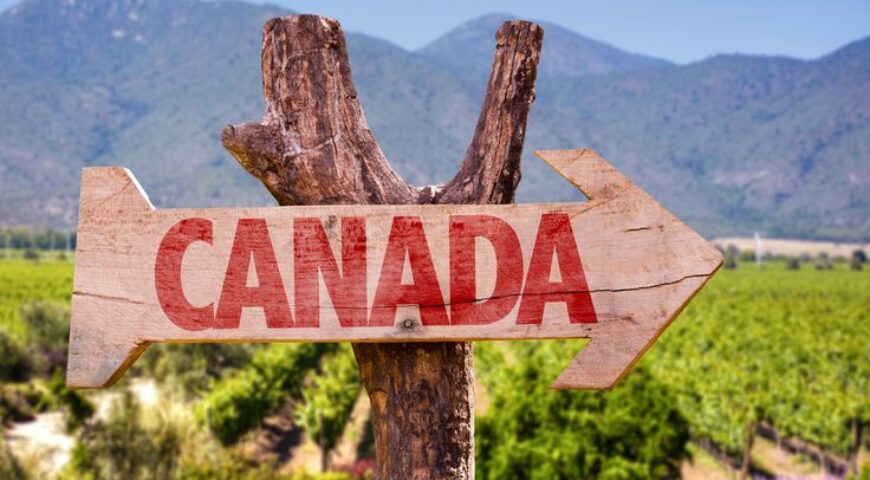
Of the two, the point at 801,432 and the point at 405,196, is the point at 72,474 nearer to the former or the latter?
the point at 405,196

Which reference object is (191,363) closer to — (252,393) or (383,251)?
(252,393)

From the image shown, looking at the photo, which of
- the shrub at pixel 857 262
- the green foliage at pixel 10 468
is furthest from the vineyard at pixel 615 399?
the shrub at pixel 857 262

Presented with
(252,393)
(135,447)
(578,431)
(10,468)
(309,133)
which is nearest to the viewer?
(309,133)

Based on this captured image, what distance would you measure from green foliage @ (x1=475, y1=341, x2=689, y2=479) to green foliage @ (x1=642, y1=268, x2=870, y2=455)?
9.54 feet

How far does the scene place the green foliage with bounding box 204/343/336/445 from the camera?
2398cm

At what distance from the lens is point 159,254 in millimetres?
2740

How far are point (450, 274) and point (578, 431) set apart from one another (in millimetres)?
16758

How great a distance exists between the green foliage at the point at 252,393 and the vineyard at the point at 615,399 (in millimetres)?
42

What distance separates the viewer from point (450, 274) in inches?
105

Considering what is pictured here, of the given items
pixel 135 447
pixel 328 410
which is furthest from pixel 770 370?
pixel 135 447

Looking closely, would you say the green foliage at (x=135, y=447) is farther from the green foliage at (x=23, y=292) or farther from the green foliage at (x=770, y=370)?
the green foliage at (x=23, y=292)

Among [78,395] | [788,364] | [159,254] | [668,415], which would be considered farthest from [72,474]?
[788,364]

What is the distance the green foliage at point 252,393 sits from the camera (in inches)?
944

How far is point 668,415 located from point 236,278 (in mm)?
18705
